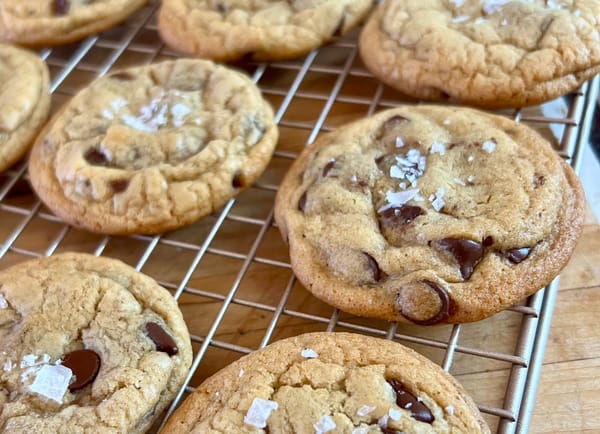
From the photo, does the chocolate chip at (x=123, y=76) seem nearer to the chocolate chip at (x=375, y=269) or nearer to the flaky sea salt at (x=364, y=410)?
the chocolate chip at (x=375, y=269)

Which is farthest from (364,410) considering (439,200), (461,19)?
(461,19)

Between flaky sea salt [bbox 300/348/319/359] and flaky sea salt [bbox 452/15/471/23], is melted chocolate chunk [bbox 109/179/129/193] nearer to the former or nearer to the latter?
flaky sea salt [bbox 300/348/319/359]

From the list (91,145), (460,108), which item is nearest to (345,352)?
(460,108)

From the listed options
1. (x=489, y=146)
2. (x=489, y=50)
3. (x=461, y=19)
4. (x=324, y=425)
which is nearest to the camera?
(x=324, y=425)

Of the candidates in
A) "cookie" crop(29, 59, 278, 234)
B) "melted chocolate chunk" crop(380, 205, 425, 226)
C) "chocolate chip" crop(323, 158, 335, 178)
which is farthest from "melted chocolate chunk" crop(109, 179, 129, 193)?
"melted chocolate chunk" crop(380, 205, 425, 226)

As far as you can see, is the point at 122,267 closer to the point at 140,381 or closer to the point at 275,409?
the point at 140,381

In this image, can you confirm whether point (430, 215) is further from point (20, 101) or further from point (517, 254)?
point (20, 101)

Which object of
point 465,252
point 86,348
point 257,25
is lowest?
point 86,348
